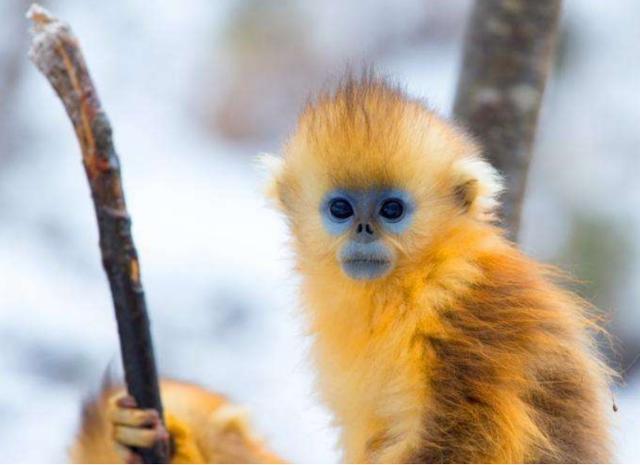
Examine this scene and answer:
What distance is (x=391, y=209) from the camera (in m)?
3.51

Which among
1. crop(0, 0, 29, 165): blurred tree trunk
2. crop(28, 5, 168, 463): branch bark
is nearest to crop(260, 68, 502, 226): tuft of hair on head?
crop(28, 5, 168, 463): branch bark

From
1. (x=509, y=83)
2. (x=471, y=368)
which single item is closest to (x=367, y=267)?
(x=471, y=368)

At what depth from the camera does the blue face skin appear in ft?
11.3

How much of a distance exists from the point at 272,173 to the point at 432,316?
2.48 feet

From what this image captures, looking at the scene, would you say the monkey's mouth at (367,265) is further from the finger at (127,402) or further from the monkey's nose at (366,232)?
the finger at (127,402)

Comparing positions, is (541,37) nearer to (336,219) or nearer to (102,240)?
(336,219)

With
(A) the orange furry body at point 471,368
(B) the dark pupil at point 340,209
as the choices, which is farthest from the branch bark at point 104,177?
(B) the dark pupil at point 340,209

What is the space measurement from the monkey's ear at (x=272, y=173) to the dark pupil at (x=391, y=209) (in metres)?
0.43

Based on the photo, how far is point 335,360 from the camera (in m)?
3.63

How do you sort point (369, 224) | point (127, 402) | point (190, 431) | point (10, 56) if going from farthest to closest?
point (10, 56), point (190, 431), point (369, 224), point (127, 402)

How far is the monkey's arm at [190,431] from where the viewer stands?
409 cm

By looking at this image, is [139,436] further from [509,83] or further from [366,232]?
[509,83]

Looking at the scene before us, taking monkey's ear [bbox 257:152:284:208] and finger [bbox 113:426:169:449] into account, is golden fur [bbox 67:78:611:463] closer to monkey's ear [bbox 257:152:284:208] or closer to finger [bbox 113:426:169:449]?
monkey's ear [bbox 257:152:284:208]

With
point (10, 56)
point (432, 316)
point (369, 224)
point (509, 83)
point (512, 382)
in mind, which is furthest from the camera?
point (10, 56)
